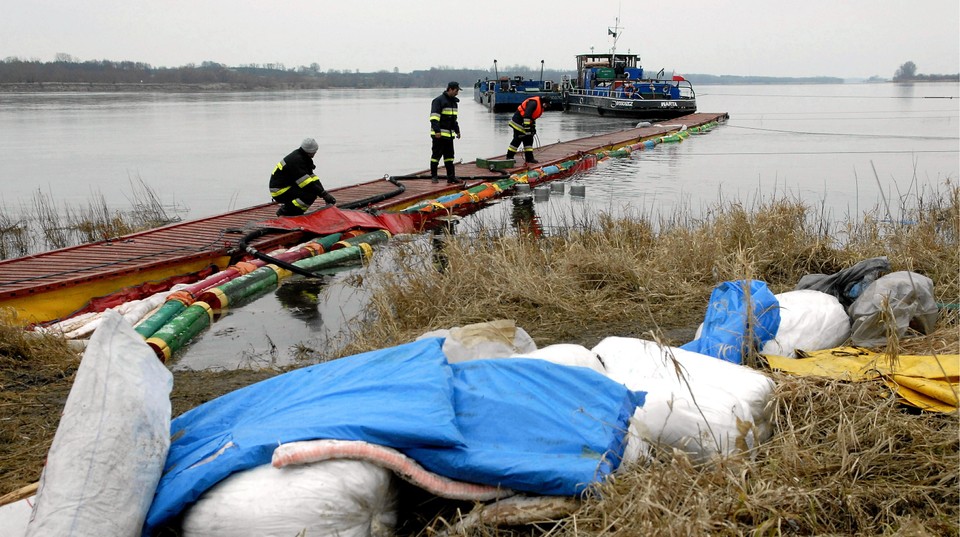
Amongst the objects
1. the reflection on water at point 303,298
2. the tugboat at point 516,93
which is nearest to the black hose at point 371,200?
the reflection on water at point 303,298

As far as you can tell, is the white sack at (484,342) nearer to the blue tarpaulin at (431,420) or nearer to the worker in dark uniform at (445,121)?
the blue tarpaulin at (431,420)

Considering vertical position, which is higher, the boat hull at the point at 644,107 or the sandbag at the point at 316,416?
the boat hull at the point at 644,107

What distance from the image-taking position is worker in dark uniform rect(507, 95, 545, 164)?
14.1m

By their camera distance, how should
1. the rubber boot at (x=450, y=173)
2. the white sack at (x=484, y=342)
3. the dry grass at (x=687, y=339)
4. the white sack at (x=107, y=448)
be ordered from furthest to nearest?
the rubber boot at (x=450, y=173)
the white sack at (x=484, y=342)
the dry grass at (x=687, y=339)
the white sack at (x=107, y=448)

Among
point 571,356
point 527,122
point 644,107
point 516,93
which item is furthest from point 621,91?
point 571,356

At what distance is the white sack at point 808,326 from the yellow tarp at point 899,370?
210mm

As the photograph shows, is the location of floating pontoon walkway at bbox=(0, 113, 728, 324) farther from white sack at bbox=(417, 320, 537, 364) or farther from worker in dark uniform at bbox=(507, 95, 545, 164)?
white sack at bbox=(417, 320, 537, 364)

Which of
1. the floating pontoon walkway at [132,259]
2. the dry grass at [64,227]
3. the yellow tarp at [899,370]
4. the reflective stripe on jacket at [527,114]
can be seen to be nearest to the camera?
the yellow tarp at [899,370]

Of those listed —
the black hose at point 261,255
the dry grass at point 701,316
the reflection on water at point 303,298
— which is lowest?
the reflection on water at point 303,298

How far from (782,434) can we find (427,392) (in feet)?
4.41

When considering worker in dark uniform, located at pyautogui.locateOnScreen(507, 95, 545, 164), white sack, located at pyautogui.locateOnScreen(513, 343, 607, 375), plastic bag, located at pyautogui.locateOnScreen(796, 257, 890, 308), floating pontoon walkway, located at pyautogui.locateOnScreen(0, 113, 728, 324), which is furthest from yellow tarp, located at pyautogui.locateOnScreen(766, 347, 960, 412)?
worker in dark uniform, located at pyautogui.locateOnScreen(507, 95, 545, 164)

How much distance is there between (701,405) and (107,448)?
209cm

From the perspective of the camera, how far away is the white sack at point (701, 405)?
2.90m

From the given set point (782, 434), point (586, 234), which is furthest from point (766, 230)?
point (782, 434)
